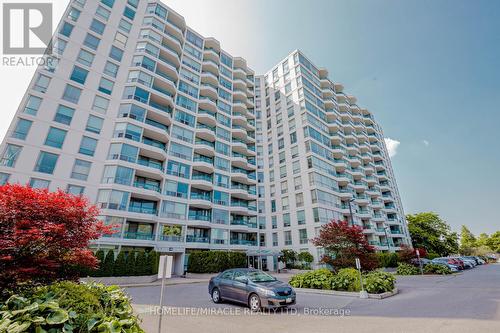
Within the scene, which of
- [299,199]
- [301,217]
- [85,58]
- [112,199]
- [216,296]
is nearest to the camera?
[216,296]

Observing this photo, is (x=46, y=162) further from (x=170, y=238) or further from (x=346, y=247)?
(x=346, y=247)

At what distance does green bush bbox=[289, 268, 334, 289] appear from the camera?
1419 centimetres

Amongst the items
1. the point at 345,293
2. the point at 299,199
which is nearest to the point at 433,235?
the point at 299,199

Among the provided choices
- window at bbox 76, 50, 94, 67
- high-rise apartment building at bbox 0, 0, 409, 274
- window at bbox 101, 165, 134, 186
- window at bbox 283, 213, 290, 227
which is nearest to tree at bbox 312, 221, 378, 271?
high-rise apartment building at bbox 0, 0, 409, 274

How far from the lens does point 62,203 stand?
720cm

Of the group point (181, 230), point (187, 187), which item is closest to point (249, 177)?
point (187, 187)

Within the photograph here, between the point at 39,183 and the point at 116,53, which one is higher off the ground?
the point at 116,53

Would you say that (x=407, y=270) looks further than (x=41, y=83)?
Yes

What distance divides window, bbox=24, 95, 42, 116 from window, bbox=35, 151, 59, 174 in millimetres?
4242

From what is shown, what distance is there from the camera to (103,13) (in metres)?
29.2

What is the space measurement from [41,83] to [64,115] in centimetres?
367

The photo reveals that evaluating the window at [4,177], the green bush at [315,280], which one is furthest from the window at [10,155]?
the green bush at [315,280]

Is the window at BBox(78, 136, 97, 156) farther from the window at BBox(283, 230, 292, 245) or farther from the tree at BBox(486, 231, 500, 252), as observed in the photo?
the tree at BBox(486, 231, 500, 252)

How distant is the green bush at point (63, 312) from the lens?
466 cm
